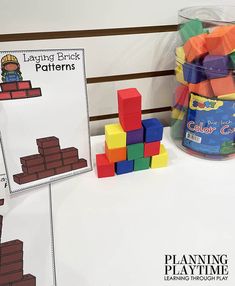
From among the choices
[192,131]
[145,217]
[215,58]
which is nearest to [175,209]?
[145,217]

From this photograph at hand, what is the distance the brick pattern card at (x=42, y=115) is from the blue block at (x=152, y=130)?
113 mm

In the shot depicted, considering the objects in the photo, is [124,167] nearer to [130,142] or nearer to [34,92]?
[130,142]

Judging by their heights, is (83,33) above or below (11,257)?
above

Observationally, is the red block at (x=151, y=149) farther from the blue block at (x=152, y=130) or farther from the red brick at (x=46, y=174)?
the red brick at (x=46, y=174)

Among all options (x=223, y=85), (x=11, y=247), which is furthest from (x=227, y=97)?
(x=11, y=247)

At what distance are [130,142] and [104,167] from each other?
0.07 meters

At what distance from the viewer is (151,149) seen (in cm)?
57

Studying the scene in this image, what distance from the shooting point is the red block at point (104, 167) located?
22.1 inches

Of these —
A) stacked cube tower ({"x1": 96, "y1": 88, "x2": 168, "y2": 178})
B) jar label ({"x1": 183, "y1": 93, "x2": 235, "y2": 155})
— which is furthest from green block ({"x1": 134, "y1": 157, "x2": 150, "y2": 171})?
jar label ({"x1": 183, "y1": 93, "x2": 235, "y2": 155})

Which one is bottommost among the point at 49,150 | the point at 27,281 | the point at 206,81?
the point at 27,281

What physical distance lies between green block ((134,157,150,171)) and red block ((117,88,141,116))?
111mm

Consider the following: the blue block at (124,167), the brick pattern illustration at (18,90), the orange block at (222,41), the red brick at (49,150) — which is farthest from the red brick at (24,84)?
the orange block at (222,41)

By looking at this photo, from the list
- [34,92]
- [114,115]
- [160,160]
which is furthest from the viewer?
[114,115]

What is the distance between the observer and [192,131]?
1.93 feet
